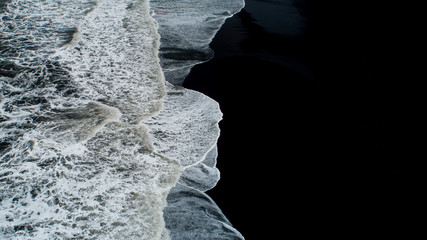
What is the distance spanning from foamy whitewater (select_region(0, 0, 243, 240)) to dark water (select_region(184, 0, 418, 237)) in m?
0.27

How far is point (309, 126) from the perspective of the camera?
4.23m

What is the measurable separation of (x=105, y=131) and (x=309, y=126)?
2279mm

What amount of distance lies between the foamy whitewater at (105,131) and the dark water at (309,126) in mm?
271

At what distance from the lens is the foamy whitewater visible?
3.01 metres

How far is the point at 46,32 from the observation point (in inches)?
247

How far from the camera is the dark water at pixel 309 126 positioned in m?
3.19

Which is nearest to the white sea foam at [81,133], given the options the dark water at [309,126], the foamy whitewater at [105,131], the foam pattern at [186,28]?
the foamy whitewater at [105,131]

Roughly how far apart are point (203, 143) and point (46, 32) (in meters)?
3.99

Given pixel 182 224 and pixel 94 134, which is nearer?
pixel 182 224

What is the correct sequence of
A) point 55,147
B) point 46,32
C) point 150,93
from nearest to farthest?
point 55,147 < point 150,93 < point 46,32

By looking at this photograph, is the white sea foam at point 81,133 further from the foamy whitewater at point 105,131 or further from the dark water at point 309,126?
the dark water at point 309,126

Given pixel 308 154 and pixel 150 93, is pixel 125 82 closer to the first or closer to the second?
pixel 150 93

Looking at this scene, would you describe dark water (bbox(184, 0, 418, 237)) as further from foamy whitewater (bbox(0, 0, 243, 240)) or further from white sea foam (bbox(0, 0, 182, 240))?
white sea foam (bbox(0, 0, 182, 240))

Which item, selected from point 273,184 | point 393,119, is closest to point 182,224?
point 273,184
